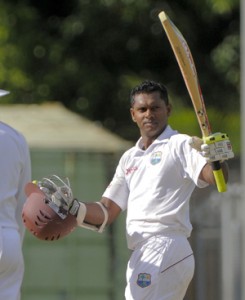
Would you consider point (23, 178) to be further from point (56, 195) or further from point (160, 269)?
point (160, 269)

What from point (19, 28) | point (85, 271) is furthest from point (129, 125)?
point (85, 271)

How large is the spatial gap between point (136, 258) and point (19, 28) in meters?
11.1

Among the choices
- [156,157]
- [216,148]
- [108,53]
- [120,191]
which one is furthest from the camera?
[108,53]

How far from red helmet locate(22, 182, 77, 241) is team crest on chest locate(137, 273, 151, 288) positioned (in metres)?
0.53

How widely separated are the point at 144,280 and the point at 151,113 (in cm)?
102

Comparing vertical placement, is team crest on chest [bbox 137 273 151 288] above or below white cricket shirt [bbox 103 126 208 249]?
below

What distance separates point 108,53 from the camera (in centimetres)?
1889

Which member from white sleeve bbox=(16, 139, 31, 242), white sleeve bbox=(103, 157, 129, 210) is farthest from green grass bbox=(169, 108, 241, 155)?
white sleeve bbox=(16, 139, 31, 242)

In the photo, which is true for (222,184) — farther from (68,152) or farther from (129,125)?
(129,125)

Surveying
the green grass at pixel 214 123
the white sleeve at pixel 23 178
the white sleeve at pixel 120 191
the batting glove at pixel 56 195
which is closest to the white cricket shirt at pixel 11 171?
the white sleeve at pixel 23 178

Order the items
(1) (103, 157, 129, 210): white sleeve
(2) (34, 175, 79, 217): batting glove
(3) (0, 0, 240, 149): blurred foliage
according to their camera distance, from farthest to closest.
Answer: (3) (0, 0, 240, 149): blurred foliage < (1) (103, 157, 129, 210): white sleeve < (2) (34, 175, 79, 217): batting glove

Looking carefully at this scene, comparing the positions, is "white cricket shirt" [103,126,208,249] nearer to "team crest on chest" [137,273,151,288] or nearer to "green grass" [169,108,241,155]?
"team crest on chest" [137,273,151,288]

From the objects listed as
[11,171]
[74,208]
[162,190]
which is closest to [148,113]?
[162,190]

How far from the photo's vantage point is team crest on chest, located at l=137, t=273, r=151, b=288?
7465 mm
